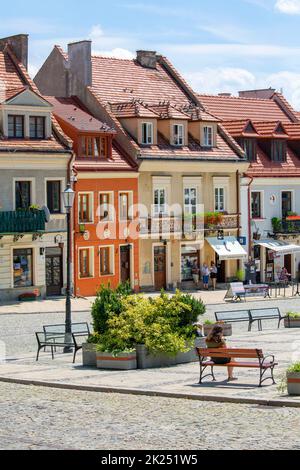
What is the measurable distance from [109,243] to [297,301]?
27.7ft

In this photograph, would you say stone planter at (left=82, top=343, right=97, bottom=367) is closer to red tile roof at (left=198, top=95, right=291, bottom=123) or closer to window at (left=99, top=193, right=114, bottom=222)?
window at (left=99, top=193, right=114, bottom=222)

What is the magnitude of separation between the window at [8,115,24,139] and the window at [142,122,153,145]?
7502 mm

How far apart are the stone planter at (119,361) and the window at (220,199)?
29842mm

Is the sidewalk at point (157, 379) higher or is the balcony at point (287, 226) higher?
the balcony at point (287, 226)

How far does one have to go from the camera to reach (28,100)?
1866 inches

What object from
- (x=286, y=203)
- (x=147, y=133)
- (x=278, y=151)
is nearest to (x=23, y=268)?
(x=147, y=133)

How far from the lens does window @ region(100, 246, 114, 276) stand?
167 feet

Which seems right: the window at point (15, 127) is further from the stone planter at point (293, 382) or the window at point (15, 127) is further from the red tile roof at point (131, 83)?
the stone planter at point (293, 382)

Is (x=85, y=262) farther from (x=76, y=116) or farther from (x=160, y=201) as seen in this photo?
(x=76, y=116)

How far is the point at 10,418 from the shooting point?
20.5 metres

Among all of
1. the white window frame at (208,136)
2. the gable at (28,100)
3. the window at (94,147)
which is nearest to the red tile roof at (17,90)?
the gable at (28,100)

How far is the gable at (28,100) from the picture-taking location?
154 ft

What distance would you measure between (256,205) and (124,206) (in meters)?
9.92
